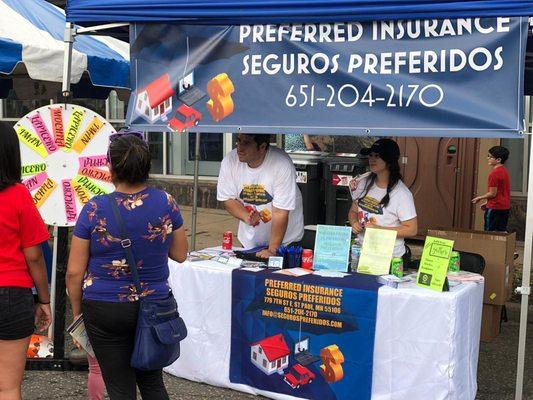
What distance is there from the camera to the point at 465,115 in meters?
3.32

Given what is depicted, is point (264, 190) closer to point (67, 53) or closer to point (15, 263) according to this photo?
point (67, 53)

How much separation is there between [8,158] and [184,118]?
1480 millimetres

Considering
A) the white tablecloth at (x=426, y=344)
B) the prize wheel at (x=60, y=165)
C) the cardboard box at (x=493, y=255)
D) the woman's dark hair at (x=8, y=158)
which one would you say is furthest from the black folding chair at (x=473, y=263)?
the woman's dark hair at (x=8, y=158)

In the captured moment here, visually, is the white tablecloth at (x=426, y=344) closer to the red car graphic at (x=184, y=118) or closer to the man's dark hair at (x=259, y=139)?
the man's dark hair at (x=259, y=139)

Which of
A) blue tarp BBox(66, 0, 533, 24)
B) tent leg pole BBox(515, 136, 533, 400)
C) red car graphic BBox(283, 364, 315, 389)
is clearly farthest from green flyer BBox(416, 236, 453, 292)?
blue tarp BBox(66, 0, 533, 24)

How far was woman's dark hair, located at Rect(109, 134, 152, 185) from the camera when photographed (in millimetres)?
2744

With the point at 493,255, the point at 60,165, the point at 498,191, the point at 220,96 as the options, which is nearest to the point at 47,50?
the point at 60,165

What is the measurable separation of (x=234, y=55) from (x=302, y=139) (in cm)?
516

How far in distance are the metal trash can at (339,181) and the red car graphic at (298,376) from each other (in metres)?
4.27

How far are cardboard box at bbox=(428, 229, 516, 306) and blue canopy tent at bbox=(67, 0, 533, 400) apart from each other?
1.66 meters

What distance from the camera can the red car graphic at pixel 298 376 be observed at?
3807mm

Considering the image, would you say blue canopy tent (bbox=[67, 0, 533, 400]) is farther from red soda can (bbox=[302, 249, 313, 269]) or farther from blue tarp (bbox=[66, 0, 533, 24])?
red soda can (bbox=[302, 249, 313, 269])

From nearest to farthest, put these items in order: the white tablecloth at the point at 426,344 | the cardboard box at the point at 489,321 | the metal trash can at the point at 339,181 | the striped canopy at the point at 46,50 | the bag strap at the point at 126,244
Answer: the bag strap at the point at 126,244 → the white tablecloth at the point at 426,344 → the striped canopy at the point at 46,50 → the cardboard box at the point at 489,321 → the metal trash can at the point at 339,181

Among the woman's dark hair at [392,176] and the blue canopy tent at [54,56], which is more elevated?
the blue canopy tent at [54,56]
